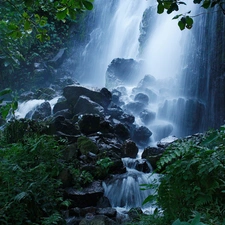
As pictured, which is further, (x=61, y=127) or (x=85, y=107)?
(x=85, y=107)

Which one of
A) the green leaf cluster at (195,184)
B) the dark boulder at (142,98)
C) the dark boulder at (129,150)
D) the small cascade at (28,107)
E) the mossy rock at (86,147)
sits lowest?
the green leaf cluster at (195,184)

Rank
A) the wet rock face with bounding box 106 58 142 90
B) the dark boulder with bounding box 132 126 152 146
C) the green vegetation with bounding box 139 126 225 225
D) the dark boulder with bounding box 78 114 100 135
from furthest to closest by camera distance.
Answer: the wet rock face with bounding box 106 58 142 90, the dark boulder with bounding box 132 126 152 146, the dark boulder with bounding box 78 114 100 135, the green vegetation with bounding box 139 126 225 225

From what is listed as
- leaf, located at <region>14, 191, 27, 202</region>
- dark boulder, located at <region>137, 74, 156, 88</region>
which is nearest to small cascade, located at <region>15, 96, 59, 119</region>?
dark boulder, located at <region>137, 74, 156, 88</region>

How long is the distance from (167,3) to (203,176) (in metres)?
1.51

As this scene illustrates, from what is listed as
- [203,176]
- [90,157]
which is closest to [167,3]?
[203,176]

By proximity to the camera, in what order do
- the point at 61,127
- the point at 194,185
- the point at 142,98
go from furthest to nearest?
the point at 142,98 < the point at 61,127 < the point at 194,185

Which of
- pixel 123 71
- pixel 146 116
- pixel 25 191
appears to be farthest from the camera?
pixel 123 71

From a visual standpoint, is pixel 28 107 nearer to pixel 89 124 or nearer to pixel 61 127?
pixel 89 124

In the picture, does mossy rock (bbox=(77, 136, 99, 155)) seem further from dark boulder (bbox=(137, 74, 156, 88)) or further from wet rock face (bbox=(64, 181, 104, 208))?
dark boulder (bbox=(137, 74, 156, 88))

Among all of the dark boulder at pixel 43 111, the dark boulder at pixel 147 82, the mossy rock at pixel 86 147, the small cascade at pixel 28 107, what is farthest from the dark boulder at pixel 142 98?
the mossy rock at pixel 86 147

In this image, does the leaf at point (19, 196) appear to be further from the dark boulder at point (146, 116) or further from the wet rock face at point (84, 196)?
the dark boulder at point (146, 116)

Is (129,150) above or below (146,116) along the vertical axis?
below

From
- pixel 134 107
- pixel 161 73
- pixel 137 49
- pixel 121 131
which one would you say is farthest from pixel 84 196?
pixel 137 49

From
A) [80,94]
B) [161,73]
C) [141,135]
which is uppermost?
[161,73]
